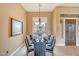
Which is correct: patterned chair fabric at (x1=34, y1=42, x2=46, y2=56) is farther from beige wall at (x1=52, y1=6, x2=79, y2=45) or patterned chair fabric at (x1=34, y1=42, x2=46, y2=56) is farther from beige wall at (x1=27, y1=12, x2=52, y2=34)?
beige wall at (x1=27, y1=12, x2=52, y2=34)

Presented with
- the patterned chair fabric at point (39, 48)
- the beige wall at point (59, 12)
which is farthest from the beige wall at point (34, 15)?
the patterned chair fabric at point (39, 48)

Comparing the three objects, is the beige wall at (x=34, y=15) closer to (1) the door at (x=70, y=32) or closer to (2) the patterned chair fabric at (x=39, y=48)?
(1) the door at (x=70, y=32)

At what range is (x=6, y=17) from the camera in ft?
17.1

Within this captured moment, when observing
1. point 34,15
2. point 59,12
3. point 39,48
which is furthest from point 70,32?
point 39,48

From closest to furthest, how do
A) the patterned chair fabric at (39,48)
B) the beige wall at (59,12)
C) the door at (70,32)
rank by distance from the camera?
the patterned chair fabric at (39,48)
the beige wall at (59,12)
the door at (70,32)

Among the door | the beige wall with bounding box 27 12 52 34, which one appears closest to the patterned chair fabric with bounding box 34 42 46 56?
the door

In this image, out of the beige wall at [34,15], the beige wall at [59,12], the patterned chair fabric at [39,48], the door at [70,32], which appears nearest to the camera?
the patterned chair fabric at [39,48]

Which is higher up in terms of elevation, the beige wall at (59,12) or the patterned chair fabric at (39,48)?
the beige wall at (59,12)

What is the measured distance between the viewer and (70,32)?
373 inches

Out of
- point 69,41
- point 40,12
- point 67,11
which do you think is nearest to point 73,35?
point 69,41

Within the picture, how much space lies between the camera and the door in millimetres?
9430

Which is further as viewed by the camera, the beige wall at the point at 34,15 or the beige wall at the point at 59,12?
the beige wall at the point at 34,15

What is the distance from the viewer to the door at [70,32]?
9.43 metres

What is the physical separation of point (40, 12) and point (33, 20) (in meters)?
0.84
